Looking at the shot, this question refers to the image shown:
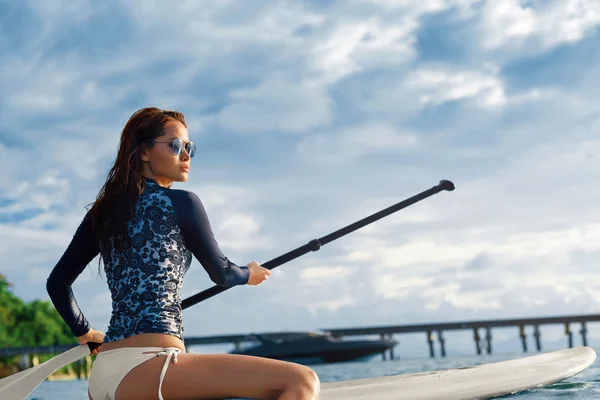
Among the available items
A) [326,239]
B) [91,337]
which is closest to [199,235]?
[91,337]

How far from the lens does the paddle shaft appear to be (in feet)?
13.8

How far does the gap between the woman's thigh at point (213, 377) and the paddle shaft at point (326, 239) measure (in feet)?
4.12

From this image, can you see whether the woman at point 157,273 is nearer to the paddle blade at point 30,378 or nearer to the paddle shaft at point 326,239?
the paddle blade at point 30,378

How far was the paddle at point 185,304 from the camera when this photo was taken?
3.62 meters

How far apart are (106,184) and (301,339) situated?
3981 cm

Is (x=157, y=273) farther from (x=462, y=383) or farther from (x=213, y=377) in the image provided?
(x=462, y=383)

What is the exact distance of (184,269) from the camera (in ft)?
9.58

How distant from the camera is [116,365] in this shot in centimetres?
277

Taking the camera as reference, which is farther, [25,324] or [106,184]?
[25,324]

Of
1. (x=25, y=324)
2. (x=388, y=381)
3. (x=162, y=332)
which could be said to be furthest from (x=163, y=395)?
(x=25, y=324)

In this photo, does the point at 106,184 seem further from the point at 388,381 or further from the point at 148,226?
the point at 388,381

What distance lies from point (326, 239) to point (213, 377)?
2.23 meters

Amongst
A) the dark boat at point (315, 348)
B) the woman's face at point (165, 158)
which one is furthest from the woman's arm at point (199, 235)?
the dark boat at point (315, 348)

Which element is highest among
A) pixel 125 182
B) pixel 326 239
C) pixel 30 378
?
pixel 125 182
